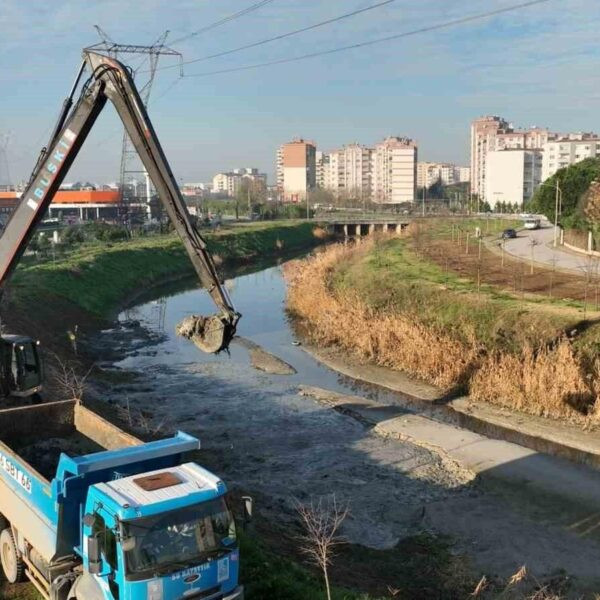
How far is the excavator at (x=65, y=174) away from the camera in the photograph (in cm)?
1368

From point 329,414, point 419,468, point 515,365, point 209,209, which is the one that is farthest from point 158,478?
point 209,209

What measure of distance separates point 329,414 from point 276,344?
497 inches

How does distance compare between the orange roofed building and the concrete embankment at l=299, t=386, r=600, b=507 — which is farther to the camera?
the orange roofed building

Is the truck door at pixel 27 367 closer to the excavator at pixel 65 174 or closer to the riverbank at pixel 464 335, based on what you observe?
the excavator at pixel 65 174

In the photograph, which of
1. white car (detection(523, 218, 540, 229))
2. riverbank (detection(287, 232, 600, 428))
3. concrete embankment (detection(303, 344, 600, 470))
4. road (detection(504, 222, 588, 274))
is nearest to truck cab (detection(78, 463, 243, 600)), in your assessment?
concrete embankment (detection(303, 344, 600, 470))

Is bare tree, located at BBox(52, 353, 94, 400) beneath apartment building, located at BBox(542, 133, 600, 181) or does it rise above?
beneath

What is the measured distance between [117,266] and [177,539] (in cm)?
4768

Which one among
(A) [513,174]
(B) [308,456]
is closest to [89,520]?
(B) [308,456]

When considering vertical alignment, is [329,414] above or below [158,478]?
below

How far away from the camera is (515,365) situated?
84.9 feet

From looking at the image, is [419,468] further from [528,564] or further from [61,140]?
[61,140]

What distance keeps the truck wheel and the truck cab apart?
8.61 ft

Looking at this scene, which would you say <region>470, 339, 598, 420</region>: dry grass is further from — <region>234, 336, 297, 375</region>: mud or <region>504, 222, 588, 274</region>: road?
<region>504, 222, 588, 274</region>: road

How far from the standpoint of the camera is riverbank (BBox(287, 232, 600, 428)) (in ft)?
80.5
